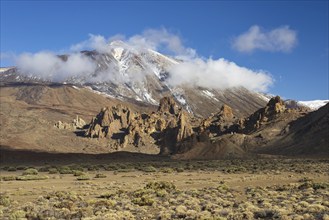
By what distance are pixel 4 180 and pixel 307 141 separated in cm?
10026

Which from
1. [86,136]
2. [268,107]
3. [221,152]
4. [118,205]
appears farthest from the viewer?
[86,136]

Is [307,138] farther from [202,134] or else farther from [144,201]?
[144,201]

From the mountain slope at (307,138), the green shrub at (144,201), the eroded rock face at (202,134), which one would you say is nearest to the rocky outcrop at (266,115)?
the eroded rock face at (202,134)

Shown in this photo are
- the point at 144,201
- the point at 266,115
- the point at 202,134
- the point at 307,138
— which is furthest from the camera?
the point at 266,115

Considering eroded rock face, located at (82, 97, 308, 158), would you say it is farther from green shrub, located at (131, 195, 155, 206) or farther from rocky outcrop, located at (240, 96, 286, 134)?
green shrub, located at (131, 195, 155, 206)

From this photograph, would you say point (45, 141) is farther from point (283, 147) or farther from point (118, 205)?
point (118, 205)

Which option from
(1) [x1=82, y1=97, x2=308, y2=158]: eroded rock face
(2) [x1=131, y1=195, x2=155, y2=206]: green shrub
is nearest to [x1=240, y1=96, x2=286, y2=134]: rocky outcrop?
(1) [x1=82, y1=97, x2=308, y2=158]: eroded rock face

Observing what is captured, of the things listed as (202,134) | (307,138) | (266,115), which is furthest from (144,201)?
(266,115)

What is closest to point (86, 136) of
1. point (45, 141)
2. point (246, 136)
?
point (45, 141)

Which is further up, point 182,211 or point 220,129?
point 220,129

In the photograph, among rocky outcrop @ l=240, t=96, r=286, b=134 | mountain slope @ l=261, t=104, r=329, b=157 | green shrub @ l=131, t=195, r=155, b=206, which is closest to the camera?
green shrub @ l=131, t=195, r=155, b=206

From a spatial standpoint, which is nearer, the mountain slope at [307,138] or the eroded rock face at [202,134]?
the eroded rock face at [202,134]

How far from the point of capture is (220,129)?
190 metres

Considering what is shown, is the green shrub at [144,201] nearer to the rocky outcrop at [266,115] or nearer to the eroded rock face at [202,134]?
the eroded rock face at [202,134]
